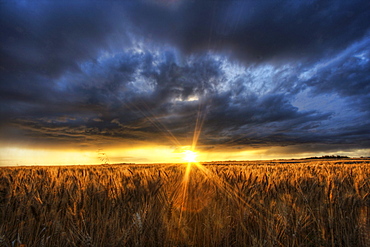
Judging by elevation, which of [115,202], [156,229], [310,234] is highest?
[115,202]

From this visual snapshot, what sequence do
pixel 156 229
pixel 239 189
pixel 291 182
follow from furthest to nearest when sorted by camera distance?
1. pixel 291 182
2. pixel 239 189
3. pixel 156 229

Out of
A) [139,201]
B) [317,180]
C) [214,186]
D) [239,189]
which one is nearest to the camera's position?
[139,201]

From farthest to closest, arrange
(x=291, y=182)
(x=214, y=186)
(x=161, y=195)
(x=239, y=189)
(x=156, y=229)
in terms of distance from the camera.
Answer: (x=291, y=182)
(x=214, y=186)
(x=239, y=189)
(x=161, y=195)
(x=156, y=229)

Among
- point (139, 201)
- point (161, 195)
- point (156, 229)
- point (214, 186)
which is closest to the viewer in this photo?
point (156, 229)

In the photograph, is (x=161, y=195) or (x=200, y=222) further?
(x=161, y=195)

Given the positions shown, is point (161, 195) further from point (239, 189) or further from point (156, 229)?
point (239, 189)

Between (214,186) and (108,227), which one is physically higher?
(214,186)

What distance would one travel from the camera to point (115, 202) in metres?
2.59

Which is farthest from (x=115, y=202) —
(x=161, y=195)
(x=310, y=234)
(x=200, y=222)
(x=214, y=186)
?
(x=310, y=234)

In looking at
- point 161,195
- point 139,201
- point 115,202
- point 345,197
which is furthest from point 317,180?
point 115,202

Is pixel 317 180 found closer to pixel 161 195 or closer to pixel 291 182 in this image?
pixel 291 182

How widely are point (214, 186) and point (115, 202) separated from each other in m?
1.62

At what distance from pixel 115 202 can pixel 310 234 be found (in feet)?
7.89

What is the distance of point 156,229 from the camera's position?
7.00 feet
